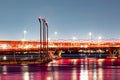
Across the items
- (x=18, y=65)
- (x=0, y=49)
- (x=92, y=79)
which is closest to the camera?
(x=92, y=79)

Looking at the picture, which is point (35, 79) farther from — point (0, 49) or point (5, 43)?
point (5, 43)

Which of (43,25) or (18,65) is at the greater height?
(43,25)

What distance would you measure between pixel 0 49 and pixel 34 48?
716 inches

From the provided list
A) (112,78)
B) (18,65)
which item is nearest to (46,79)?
(112,78)

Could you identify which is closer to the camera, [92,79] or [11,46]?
[92,79]

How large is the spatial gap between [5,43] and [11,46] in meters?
3.09

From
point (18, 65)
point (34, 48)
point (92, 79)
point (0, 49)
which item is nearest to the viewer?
point (92, 79)

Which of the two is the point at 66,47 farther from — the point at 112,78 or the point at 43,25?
the point at 112,78

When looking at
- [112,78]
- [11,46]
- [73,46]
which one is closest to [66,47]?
[73,46]

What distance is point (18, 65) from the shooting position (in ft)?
473

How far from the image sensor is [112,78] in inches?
3378

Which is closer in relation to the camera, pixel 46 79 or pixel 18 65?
pixel 46 79

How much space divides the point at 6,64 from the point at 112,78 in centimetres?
6225

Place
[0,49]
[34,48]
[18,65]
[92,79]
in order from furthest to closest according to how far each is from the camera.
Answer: [34,48], [0,49], [18,65], [92,79]
